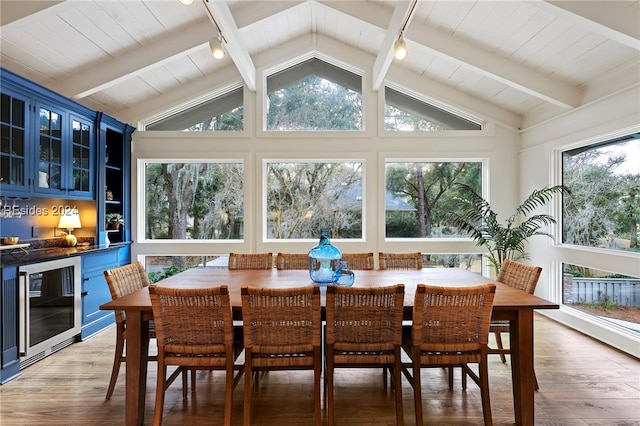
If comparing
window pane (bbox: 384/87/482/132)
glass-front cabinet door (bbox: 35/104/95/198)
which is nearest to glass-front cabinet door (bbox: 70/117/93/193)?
glass-front cabinet door (bbox: 35/104/95/198)

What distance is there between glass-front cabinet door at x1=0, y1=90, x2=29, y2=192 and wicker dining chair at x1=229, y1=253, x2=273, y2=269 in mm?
1946

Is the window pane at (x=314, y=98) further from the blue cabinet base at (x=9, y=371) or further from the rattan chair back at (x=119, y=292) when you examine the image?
the blue cabinet base at (x=9, y=371)

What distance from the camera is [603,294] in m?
3.63

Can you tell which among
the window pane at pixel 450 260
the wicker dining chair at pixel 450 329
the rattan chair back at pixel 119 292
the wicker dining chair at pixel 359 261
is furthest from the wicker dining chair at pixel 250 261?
the window pane at pixel 450 260

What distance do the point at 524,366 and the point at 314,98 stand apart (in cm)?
400

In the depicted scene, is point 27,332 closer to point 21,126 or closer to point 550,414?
point 21,126

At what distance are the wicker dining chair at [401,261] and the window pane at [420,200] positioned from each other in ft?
5.29

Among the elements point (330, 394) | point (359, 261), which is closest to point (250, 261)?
point (359, 261)

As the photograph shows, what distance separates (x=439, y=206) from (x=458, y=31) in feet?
7.29

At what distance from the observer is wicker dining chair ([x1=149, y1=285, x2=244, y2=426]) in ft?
6.38

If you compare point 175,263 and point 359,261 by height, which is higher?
point 359,261

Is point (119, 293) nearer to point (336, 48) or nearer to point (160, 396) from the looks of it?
point (160, 396)

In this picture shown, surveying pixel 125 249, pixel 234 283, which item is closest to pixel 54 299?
pixel 125 249

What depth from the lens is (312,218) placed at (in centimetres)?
498
